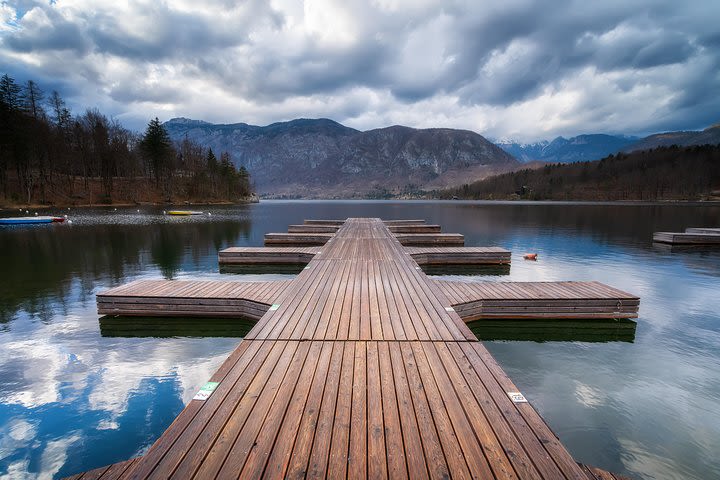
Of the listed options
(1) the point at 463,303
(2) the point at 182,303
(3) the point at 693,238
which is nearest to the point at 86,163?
(2) the point at 182,303

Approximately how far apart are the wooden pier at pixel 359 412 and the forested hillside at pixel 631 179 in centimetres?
14941

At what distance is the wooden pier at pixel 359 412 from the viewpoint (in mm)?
2719

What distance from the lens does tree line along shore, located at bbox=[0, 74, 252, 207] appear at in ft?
166

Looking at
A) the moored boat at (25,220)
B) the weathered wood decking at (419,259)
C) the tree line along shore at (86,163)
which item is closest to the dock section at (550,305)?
the weathered wood decking at (419,259)

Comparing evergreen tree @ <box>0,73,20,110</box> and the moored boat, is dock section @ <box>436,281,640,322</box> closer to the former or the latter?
the moored boat

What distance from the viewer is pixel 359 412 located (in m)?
3.40

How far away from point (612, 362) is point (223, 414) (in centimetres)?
845

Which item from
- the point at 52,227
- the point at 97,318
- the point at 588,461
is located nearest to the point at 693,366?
the point at 588,461

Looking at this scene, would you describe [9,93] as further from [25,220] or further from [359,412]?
[359,412]

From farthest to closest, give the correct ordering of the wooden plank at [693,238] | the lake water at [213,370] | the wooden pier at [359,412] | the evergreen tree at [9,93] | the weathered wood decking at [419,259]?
the evergreen tree at [9,93], the wooden plank at [693,238], the weathered wood decking at [419,259], the lake water at [213,370], the wooden pier at [359,412]

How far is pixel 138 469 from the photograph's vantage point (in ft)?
8.84

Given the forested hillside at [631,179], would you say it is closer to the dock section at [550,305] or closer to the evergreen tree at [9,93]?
the dock section at [550,305]

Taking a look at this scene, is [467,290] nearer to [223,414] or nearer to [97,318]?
[223,414]

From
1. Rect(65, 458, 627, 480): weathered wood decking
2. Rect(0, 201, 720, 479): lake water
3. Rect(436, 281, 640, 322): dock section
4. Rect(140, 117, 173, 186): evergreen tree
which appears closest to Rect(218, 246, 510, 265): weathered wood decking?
Rect(0, 201, 720, 479): lake water
